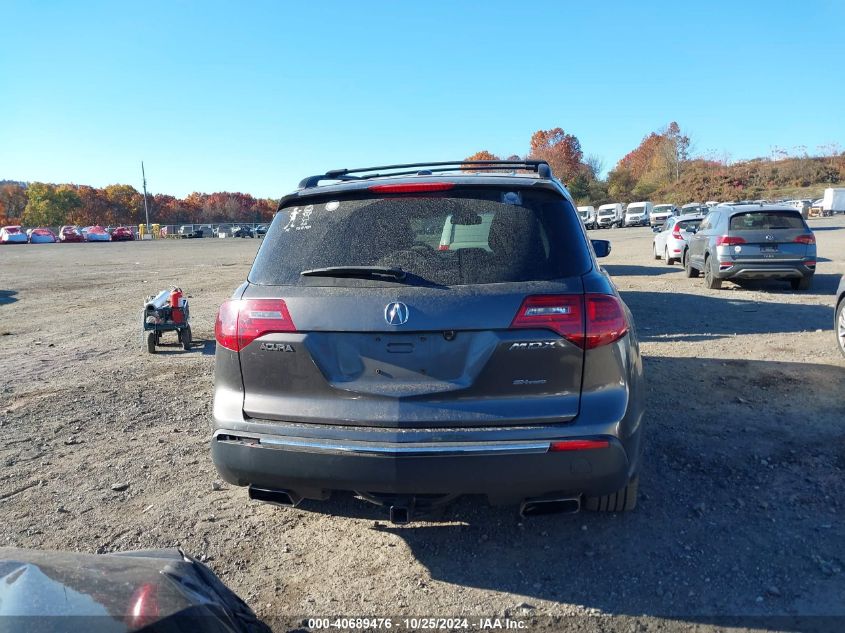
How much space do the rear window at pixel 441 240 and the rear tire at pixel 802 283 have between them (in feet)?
38.3

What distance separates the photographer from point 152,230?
280ft

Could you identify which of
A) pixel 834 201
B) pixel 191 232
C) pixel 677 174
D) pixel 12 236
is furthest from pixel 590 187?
pixel 12 236

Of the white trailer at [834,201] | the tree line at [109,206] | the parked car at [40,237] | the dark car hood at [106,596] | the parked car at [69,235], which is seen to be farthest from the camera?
the tree line at [109,206]

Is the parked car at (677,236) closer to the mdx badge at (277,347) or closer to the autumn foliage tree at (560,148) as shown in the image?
the mdx badge at (277,347)

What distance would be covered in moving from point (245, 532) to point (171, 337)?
664 cm

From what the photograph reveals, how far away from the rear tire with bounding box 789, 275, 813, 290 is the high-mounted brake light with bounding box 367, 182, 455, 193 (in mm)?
11987

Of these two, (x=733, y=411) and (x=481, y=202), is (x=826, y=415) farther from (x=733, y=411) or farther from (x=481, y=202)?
(x=481, y=202)

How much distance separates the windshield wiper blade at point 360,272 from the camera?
304 centimetres

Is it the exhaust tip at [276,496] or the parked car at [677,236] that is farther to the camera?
the parked car at [677,236]

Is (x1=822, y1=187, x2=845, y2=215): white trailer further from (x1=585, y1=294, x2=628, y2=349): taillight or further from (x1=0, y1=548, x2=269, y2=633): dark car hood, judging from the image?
(x1=0, y1=548, x2=269, y2=633): dark car hood

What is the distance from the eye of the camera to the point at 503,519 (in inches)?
150

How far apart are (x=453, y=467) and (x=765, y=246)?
12043 millimetres

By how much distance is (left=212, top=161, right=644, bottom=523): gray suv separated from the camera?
284 centimetres

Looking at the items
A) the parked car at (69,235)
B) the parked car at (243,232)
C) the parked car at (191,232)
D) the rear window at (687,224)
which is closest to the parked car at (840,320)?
the rear window at (687,224)
